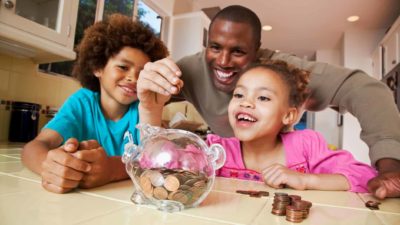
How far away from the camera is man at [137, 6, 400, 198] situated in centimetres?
86

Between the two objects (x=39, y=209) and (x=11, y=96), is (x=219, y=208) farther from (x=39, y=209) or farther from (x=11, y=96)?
(x=11, y=96)

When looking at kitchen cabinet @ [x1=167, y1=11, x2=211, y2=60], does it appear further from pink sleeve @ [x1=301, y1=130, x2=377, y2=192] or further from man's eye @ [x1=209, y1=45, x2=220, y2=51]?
pink sleeve @ [x1=301, y1=130, x2=377, y2=192]

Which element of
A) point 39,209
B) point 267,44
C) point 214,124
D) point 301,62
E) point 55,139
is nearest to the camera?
point 39,209

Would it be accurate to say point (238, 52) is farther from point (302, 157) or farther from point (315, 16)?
point (315, 16)

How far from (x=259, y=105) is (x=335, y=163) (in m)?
0.30

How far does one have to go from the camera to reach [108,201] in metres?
0.49

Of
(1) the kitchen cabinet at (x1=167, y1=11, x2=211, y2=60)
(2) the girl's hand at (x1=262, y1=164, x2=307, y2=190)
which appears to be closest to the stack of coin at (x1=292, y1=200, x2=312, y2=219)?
(2) the girl's hand at (x1=262, y1=164, x2=307, y2=190)

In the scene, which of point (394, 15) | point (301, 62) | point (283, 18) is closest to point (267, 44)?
point (283, 18)

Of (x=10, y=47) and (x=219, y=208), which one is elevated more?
(x=10, y=47)

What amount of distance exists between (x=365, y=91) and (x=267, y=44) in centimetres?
428

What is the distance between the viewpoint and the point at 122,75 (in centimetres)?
125

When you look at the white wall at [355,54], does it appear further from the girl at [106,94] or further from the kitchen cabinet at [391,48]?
the girl at [106,94]

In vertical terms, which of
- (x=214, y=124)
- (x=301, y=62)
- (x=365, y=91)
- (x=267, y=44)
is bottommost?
(x=214, y=124)

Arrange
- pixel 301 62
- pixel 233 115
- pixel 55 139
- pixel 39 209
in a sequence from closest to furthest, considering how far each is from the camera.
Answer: pixel 39 209, pixel 55 139, pixel 233 115, pixel 301 62
